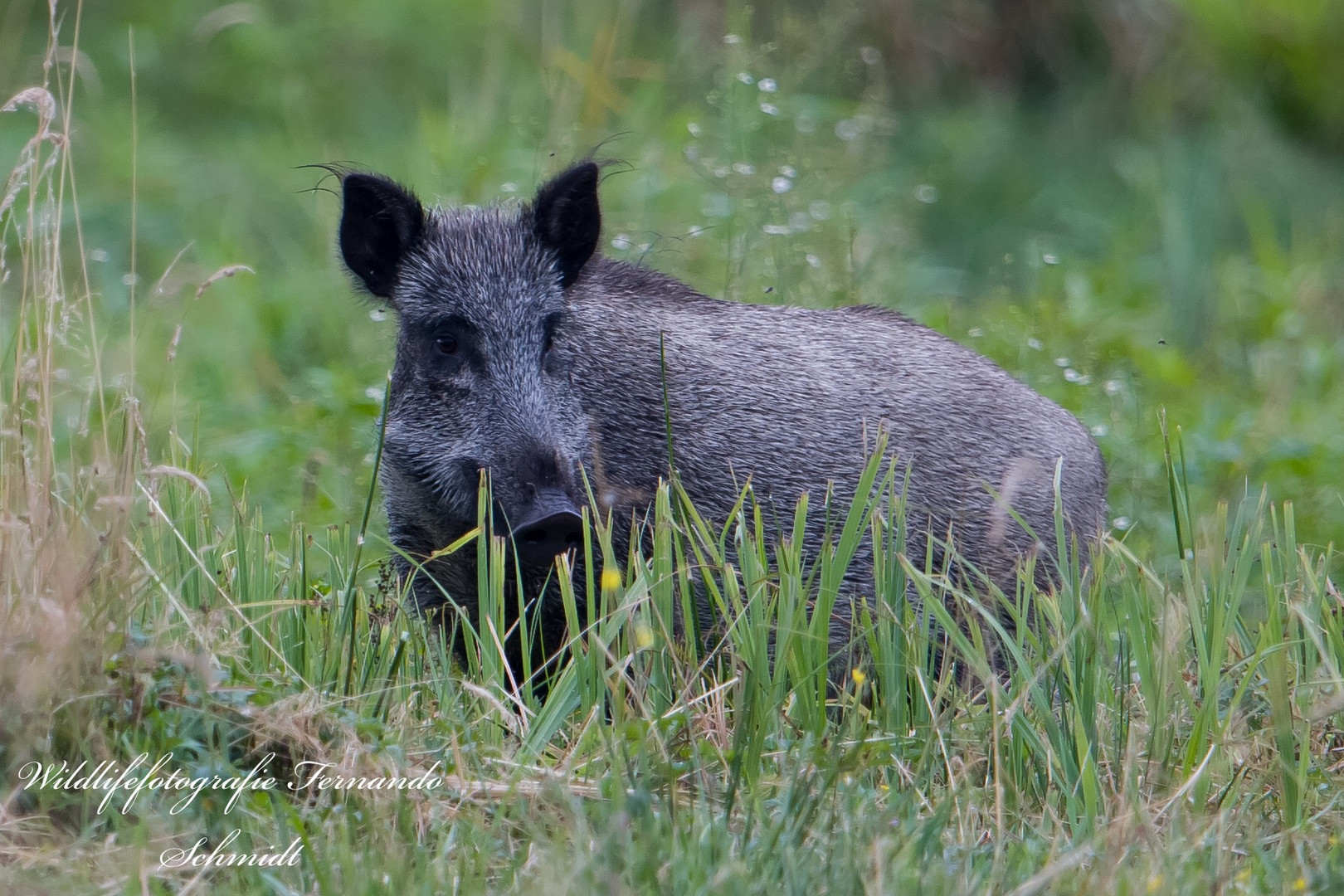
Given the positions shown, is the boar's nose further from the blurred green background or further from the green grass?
the blurred green background

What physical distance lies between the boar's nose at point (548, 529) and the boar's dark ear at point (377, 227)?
1.01 metres

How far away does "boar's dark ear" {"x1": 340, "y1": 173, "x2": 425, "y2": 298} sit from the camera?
434 centimetres

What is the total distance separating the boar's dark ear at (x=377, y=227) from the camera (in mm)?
4340

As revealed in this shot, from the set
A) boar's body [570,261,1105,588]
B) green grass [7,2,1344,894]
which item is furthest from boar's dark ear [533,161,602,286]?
green grass [7,2,1344,894]

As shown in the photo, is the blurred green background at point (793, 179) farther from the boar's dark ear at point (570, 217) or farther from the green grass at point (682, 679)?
the boar's dark ear at point (570, 217)

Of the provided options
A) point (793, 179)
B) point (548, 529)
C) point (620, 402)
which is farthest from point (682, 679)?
point (793, 179)

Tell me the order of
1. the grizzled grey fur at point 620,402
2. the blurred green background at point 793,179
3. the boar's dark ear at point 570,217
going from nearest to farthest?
the grizzled grey fur at point 620,402 < the boar's dark ear at point 570,217 < the blurred green background at point 793,179

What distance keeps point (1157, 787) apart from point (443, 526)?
2.11 m

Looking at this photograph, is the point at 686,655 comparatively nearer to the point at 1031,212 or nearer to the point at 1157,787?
the point at 1157,787

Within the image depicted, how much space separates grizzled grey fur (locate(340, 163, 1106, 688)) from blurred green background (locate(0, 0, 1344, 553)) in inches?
17.0

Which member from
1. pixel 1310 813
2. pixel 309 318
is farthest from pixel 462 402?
pixel 309 318

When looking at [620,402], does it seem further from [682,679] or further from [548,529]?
[682,679]

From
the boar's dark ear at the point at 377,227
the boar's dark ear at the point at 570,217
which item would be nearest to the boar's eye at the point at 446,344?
the boar's dark ear at the point at 377,227

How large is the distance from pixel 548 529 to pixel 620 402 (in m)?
0.84
